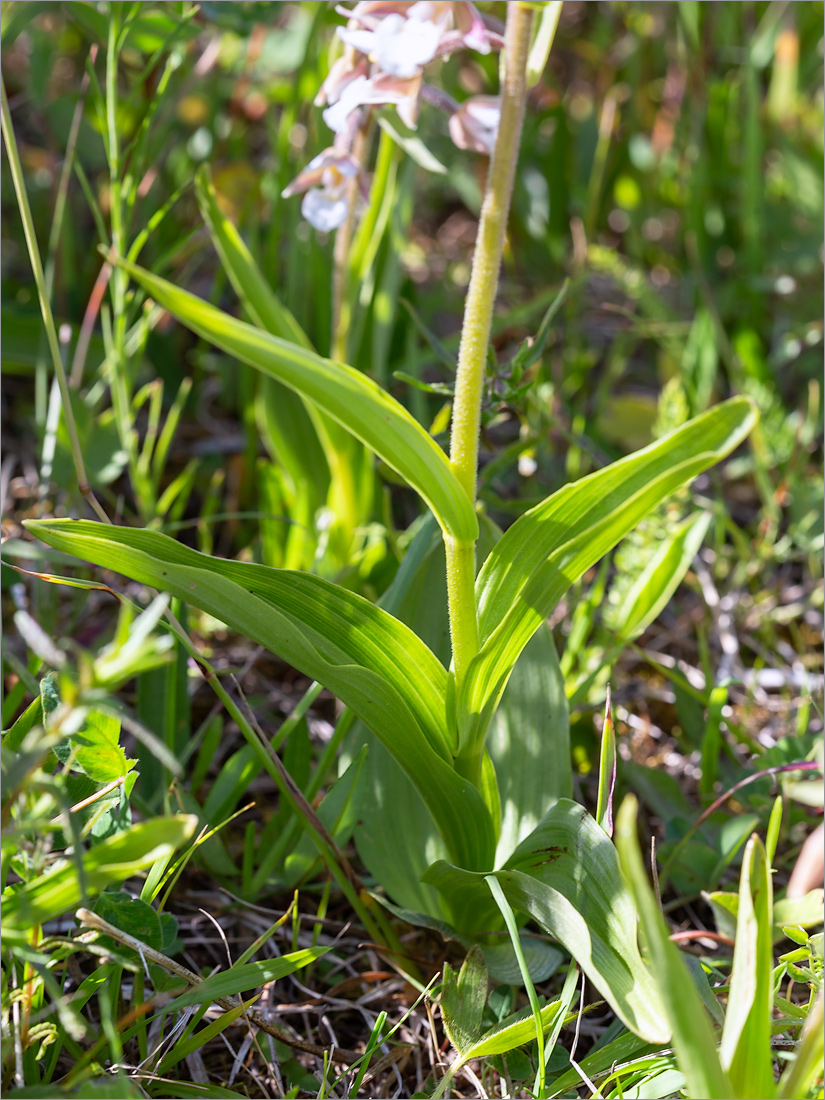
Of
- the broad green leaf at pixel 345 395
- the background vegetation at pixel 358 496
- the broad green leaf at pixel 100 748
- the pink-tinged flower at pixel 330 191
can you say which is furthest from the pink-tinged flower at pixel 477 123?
the broad green leaf at pixel 100 748

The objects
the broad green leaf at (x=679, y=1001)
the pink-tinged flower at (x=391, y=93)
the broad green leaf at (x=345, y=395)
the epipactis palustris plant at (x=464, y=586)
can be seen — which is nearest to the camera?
the broad green leaf at (x=679, y=1001)

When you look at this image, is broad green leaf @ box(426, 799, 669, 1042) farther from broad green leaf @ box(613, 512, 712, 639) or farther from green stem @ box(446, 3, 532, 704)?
broad green leaf @ box(613, 512, 712, 639)

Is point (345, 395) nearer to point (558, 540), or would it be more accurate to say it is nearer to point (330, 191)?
point (558, 540)

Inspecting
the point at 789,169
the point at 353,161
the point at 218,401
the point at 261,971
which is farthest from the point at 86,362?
the point at 789,169

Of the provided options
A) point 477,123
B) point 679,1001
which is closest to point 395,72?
point 477,123

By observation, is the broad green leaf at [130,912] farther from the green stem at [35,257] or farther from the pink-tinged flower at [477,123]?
the pink-tinged flower at [477,123]

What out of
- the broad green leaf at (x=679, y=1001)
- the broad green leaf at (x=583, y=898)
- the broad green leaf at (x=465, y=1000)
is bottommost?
the broad green leaf at (x=465, y=1000)
